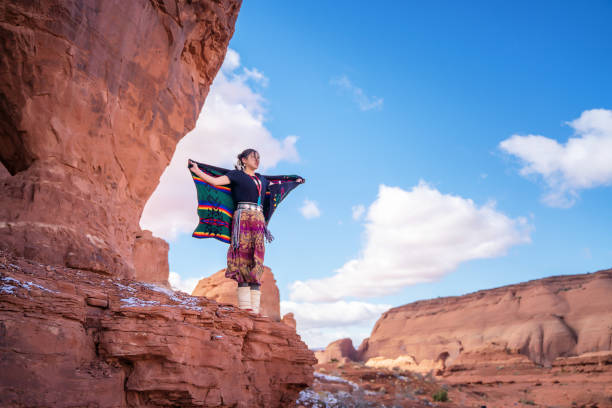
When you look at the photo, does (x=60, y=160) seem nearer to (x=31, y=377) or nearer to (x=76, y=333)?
(x=76, y=333)

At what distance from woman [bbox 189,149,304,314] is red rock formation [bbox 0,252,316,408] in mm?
690

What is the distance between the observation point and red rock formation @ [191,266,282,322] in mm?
18484

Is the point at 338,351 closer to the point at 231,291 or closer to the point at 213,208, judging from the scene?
the point at 231,291

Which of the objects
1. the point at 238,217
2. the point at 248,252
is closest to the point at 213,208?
the point at 238,217

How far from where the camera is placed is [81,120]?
565 centimetres

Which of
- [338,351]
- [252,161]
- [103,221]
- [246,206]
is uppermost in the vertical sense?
[252,161]

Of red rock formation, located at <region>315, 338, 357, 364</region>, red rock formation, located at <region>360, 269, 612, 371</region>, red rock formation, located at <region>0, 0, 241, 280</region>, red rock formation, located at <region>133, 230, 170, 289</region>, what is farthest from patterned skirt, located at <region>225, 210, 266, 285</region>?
red rock formation, located at <region>315, 338, 357, 364</region>

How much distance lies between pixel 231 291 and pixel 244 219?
12.7 metres

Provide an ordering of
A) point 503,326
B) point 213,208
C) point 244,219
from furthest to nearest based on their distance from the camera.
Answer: point 503,326 → point 213,208 → point 244,219

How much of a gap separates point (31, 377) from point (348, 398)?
31.0 ft

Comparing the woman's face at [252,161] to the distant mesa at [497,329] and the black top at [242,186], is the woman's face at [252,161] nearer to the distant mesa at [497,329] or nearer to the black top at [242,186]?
the black top at [242,186]

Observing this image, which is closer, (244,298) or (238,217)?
(244,298)

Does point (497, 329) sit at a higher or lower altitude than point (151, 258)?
lower

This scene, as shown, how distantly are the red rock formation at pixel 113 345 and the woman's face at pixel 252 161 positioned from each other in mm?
2287
